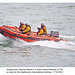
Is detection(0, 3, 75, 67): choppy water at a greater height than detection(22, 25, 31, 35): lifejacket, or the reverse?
detection(22, 25, 31, 35): lifejacket

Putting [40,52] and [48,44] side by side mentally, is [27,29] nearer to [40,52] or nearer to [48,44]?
[48,44]

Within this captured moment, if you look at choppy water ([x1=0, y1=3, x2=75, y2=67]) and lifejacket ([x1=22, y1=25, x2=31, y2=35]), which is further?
lifejacket ([x1=22, y1=25, x2=31, y2=35])

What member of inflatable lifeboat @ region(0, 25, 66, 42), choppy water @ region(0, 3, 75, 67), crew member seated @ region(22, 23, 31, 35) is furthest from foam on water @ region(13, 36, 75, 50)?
crew member seated @ region(22, 23, 31, 35)

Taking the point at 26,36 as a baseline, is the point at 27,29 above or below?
above

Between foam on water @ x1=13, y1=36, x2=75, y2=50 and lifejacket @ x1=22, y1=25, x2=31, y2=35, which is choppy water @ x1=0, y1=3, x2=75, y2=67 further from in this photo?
lifejacket @ x1=22, y1=25, x2=31, y2=35

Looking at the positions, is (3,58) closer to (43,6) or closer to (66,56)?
(66,56)

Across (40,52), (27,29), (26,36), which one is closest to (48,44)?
(40,52)

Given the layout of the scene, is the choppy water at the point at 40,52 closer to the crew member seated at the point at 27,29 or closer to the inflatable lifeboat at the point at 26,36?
the inflatable lifeboat at the point at 26,36

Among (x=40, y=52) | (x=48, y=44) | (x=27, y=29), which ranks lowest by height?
(x=40, y=52)

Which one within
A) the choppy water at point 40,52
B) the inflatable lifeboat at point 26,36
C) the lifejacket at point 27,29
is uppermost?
the lifejacket at point 27,29

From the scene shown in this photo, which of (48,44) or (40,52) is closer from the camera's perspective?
(40,52)

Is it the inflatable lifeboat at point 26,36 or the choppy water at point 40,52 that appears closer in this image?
the choppy water at point 40,52

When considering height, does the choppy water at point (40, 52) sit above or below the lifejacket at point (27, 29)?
below

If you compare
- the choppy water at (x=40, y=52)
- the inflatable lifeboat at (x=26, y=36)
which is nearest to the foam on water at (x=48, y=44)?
the choppy water at (x=40, y=52)
